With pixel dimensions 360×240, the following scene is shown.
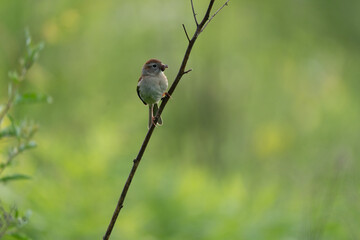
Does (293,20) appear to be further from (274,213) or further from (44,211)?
(44,211)

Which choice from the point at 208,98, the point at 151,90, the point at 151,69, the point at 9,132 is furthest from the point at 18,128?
the point at 208,98

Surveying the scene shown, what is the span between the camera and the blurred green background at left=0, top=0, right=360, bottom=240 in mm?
6055

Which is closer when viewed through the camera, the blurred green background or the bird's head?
the bird's head

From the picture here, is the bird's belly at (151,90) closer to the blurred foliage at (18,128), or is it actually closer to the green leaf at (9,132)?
the blurred foliage at (18,128)

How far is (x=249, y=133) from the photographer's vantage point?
1302 cm

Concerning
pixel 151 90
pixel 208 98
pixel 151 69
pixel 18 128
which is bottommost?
pixel 18 128

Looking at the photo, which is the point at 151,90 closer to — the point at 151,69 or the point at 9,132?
the point at 151,69

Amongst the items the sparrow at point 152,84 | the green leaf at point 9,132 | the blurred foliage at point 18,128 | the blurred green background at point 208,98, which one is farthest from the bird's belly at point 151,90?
the blurred green background at point 208,98

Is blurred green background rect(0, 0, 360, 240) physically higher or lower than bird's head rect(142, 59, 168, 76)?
higher

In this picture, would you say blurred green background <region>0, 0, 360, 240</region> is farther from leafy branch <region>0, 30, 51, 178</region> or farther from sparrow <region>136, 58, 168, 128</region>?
leafy branch <region>0, 30, 51, 178</region>

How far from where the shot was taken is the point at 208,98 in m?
11.6

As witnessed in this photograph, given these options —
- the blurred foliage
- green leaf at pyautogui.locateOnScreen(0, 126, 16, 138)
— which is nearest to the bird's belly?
the blurred foliage

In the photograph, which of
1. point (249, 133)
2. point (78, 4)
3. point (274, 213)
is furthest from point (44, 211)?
point (249, 133)

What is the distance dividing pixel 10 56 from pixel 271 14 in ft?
16.2
